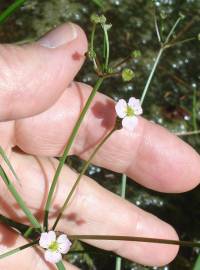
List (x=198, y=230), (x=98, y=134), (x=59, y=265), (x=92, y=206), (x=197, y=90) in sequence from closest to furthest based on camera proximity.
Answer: (x=59, y=265) → (x=98, y=134) → (x=92, y=206) → (x=198, y=230) → (x=197, y=90)

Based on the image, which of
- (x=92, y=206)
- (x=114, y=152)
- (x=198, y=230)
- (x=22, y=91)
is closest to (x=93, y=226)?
(x=92, y=206)

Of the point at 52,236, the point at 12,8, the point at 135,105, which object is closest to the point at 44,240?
the point at 52,236

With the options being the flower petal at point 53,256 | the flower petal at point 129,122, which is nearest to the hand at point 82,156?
the flower petal at point 129,122

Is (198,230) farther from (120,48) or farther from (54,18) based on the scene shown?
(54,18)

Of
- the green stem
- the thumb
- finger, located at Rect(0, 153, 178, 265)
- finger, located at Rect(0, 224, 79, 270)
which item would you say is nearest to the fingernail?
the thumb

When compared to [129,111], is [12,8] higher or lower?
higher

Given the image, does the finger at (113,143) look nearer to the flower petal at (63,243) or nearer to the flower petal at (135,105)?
the flower petal at (135,105)

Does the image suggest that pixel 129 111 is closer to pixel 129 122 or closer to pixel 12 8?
pixel 129 122
